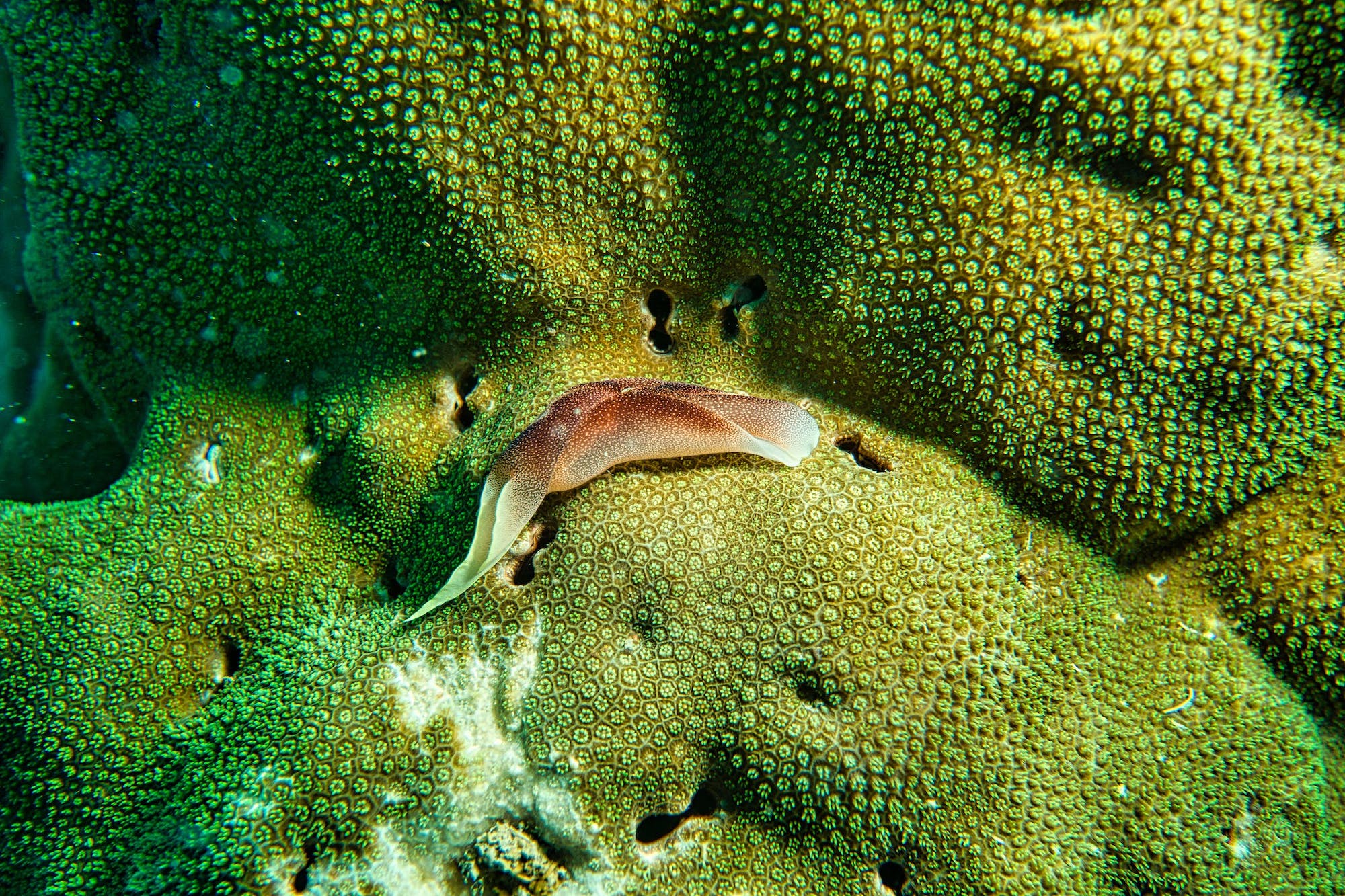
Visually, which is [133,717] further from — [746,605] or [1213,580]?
[1213,580]

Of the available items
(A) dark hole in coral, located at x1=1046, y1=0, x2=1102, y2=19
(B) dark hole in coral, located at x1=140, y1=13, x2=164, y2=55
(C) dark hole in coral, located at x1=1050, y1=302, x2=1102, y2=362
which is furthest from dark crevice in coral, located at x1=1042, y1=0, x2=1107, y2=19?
(B) dark hole in coral, located at x1=140, y1=13, x2=164, y2=55

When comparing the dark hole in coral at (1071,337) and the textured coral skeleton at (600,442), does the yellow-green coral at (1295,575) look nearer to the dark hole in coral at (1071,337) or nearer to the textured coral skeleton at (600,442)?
the dark hole in coral at (1071,337)

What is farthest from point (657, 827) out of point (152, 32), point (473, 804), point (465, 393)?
point (152, 32)

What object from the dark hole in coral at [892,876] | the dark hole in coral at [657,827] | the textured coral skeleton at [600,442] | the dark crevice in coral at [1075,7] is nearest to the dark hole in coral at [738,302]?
the textured coral skeleton at [600,442]

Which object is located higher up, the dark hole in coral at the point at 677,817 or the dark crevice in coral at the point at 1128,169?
the dark crevice in coral at the point at 1128,169

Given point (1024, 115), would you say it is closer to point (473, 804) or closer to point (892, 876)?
point (892, 876)

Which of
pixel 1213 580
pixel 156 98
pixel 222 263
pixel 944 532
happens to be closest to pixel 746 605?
pixel 944 532

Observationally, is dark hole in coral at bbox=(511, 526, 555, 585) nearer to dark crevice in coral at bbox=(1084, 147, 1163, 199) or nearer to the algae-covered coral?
the algae-covered coral
